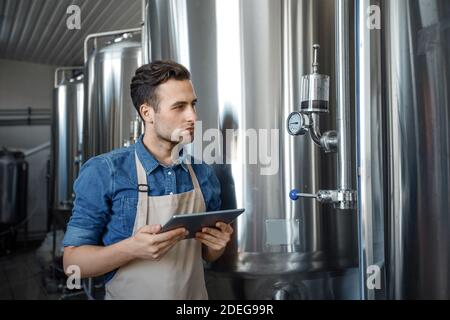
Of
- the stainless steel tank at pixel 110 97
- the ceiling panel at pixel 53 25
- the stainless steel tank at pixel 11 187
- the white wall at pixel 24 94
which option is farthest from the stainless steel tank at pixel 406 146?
the white wall at pixel 24 94

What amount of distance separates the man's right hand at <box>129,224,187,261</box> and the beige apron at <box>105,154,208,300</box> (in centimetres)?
9

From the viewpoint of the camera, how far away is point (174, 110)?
1.03 metres

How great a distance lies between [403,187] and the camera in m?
0.73

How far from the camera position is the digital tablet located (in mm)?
833

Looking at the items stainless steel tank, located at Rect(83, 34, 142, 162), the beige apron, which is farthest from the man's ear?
stainless steel tank, located at Rect(83, 34, 142, 162)

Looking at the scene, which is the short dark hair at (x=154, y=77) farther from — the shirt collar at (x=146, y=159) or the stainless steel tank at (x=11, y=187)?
the stainless steel tank at (x=11, y=187)

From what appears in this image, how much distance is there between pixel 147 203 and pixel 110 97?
98 centimetres

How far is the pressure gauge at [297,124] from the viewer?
92 cm

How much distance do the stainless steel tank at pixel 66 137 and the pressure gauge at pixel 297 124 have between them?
260cm

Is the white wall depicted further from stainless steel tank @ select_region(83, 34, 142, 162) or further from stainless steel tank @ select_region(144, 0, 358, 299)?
stainless steel tank @ select_region(144, 0, 358, 299)

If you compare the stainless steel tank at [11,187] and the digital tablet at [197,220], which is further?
the stainless steel tank at [11,187]

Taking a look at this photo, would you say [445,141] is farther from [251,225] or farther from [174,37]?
[174,37]
